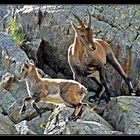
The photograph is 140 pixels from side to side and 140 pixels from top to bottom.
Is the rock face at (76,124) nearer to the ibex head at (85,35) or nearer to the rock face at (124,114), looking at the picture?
the rock face at (124,114)

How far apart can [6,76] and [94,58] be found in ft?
7.49

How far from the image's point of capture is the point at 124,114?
1359cm

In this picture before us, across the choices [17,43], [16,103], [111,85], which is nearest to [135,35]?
[111,85]

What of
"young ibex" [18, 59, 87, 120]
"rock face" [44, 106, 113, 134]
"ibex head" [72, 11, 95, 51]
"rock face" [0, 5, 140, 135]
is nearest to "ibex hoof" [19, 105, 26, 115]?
"young ibex" [18, 59, 87, 120]

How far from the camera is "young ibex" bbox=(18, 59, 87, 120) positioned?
13.3 metres

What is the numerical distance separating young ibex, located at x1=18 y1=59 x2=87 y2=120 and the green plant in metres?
3.74

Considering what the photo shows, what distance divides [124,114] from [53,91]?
156cm

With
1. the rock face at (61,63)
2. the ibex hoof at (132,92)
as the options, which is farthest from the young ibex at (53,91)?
the ibex hoof at (132,92)

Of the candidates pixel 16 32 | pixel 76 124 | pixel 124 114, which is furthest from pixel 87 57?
pixel 16 32

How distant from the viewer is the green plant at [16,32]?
57.4 ft

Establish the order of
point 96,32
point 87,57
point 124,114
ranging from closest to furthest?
point 124,114
point 87,57
point 96,32

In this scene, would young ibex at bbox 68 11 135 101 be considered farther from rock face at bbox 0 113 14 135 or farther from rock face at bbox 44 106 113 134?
rock face at bbox 0 113 14 135

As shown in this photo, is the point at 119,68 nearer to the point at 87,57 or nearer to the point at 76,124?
the point at 87,57

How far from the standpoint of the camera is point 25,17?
18.3 metres
